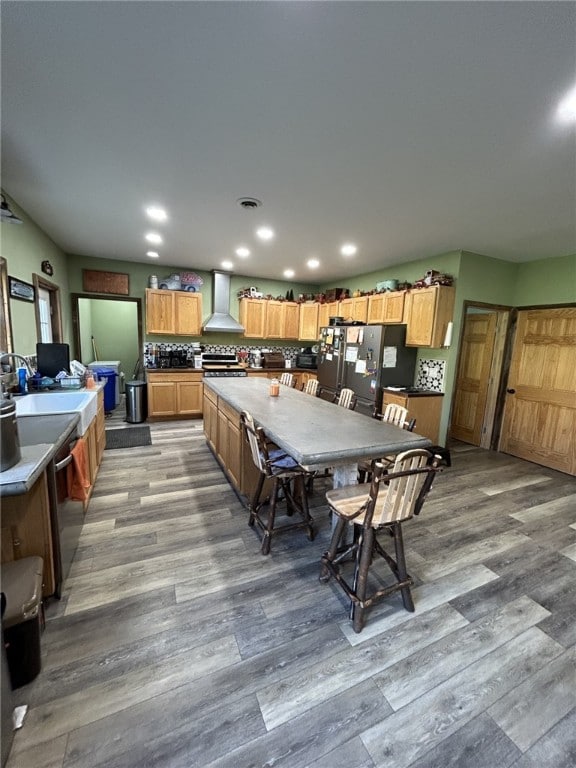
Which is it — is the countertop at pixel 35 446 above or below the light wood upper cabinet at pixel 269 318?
below

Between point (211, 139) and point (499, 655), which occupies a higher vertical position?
point (211, 139)

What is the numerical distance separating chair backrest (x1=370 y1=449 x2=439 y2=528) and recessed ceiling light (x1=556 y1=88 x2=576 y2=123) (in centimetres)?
184

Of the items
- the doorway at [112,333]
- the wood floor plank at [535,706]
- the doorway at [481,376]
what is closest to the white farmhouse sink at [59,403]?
the wood floor plank at [535,706]

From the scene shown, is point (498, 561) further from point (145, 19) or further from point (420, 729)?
point (145, 19)

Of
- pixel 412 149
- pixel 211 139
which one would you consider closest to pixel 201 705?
pixel 211 139

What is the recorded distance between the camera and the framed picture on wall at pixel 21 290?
112 inches

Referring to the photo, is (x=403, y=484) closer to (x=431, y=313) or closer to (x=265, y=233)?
(x=431, y=313)

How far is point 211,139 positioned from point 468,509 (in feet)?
11.8

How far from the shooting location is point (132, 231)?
3719mm

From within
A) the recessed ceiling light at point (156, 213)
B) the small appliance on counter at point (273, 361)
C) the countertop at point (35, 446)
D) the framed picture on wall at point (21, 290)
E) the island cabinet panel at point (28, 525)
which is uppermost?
the recessed ceiling light at point (156, 213)

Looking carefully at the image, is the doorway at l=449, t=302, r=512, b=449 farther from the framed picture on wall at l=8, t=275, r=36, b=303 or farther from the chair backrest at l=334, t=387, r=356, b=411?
the framed picture on wall at l=8, t=275, r=36, b=303

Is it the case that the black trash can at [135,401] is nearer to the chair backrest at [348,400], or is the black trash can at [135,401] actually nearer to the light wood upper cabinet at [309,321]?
the light wood upper cabinet at [309,321]

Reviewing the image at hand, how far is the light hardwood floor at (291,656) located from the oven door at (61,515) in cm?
13

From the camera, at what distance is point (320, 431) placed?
6.72 ft
